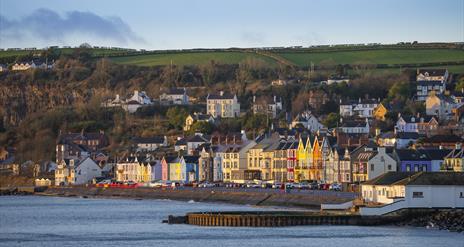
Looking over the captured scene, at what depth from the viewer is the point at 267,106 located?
16450 centimetres

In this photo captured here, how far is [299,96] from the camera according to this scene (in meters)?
167

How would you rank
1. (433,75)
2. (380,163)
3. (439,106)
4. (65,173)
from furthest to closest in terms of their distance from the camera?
(433,75)
(439,106)
(65,173)
(380,163)

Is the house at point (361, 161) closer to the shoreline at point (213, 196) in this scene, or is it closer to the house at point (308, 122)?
the shoreline at point (213, 196)

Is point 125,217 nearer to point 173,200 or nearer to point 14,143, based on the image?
point 173,200

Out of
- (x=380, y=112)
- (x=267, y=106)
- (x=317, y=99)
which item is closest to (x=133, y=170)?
(x=380, y=112)

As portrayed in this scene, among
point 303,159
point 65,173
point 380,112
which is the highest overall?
point 380,112

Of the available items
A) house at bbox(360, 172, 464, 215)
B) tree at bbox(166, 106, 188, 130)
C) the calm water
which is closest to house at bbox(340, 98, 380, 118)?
tree at bbox(166, 106, 188, 130)

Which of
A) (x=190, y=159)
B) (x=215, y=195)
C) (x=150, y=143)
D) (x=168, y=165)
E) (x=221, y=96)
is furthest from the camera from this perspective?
(x=221, y=96)

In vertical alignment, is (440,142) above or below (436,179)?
above

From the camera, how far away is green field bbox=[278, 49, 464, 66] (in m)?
185

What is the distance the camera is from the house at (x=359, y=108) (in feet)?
509

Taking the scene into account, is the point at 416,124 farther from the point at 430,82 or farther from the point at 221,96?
the point at 221,96

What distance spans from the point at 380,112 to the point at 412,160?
5092 cm

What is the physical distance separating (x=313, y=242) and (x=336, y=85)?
105m
